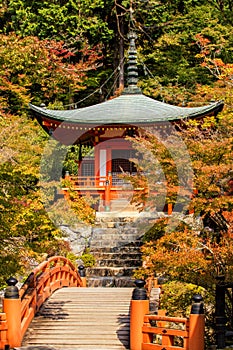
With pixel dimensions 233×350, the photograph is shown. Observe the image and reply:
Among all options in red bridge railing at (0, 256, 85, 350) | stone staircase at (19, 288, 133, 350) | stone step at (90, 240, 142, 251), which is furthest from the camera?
stone step at (90, 240, 142, 251)

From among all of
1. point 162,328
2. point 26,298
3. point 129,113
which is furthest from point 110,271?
point 162,328

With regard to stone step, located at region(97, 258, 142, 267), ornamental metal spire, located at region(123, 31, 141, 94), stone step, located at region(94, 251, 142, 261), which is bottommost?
stone step, located at region(97, 258, 142, 267)

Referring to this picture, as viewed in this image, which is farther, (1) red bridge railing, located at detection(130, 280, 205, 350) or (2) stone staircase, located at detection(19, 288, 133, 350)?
(2) stone staircase, located at detection(19, 288, 133, 350)

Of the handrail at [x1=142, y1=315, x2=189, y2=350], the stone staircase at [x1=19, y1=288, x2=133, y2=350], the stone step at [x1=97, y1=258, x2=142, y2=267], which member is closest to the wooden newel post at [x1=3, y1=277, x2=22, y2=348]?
the stone staircase at [x1=19, y1=288, x2=133, y2=350]

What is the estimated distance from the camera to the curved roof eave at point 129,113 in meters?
23.5

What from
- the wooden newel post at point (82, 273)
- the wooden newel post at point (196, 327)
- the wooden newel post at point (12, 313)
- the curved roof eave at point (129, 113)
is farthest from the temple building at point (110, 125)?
the wooden newel post at point (196, 327)

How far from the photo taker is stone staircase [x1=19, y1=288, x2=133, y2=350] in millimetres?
11469

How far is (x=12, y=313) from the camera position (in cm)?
1130

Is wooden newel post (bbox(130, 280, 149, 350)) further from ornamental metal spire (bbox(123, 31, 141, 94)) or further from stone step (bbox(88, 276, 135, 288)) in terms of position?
ornamental metal spire (bbox(123, 31, 141, 94))

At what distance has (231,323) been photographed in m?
12.9

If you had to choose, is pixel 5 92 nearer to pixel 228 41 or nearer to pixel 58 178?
pixel 58 178

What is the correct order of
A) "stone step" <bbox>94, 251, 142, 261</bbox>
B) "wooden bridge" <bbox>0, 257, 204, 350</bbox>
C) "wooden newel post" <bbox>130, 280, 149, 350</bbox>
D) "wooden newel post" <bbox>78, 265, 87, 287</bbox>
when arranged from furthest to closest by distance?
"stone step" <bbox>94, 251, 142, 261</bbox> → "wooden newel post" <bbox>78, 265, 87, 287</bbox> → "wooden newel post" <bbox>130, 280, 149, 350</bbox> → "wooden bridge" <bbox>0, 257, 204, 350</bbox>

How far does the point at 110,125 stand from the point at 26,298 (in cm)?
1245

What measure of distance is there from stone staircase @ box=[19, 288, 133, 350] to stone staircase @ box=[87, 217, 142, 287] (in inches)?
183
